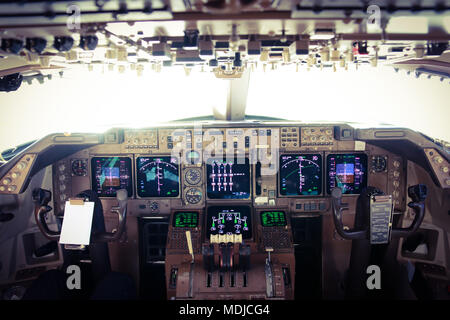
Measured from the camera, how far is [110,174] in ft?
9.57

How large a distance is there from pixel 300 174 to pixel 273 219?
18.5 inches

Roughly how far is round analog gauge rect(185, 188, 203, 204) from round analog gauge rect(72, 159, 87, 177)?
0.95 m

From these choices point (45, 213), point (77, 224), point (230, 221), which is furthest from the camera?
point (230, 221)

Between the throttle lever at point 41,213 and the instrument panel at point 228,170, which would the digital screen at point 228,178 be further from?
the throttle lever at point 41,213

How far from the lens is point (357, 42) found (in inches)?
73.5

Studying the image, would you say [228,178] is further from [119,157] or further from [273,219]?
[119,157]

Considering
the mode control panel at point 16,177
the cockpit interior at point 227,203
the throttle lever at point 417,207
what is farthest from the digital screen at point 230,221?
the mode control panel at point 16,177

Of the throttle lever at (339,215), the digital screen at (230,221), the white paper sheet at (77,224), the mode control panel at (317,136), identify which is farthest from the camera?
the mode control panel at (317,136)

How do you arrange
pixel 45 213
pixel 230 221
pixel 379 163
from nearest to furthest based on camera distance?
pixel 45 213 < pixel 230 221 < pixel 379 163

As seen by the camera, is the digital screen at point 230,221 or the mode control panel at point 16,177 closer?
the mode control panel at point 16,177

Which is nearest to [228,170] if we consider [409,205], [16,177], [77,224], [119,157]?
[119,157]

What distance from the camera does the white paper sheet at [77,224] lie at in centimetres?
224

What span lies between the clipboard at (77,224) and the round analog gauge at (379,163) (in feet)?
7.70
